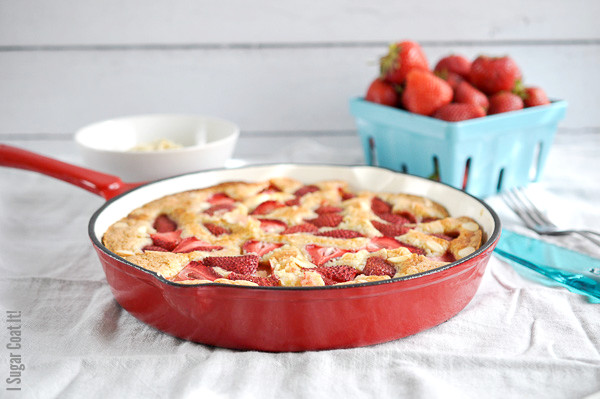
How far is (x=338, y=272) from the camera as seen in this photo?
934mm

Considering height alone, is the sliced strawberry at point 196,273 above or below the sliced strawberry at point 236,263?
above

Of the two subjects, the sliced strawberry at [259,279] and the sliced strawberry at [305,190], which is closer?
the sliced strawberry at [259,279]

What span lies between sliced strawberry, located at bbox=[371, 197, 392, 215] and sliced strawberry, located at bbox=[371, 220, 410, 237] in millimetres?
86

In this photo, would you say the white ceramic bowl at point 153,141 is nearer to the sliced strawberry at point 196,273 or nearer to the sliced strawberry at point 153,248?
the sliced strawberry at point 153,248

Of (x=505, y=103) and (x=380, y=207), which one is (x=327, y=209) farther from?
(x=505, y=103)

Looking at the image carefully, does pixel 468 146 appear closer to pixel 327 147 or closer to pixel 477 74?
pixel 477 74

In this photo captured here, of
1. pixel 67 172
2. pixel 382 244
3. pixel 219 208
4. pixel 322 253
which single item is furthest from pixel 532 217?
pixel 67 172

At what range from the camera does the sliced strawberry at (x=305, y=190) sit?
1.36m

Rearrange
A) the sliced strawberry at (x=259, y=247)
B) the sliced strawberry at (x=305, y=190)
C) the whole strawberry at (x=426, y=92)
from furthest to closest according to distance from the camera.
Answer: the whole strawberry at (x=426, y=92), the sliced strawberry at (x=305, y=190), the sliced strawberry at (x=259, y=247)

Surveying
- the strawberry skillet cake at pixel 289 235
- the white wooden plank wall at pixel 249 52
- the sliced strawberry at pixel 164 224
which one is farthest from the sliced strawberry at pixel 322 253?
the white wooden plank wall at pixel 249 52

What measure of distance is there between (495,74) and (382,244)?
2.50ft

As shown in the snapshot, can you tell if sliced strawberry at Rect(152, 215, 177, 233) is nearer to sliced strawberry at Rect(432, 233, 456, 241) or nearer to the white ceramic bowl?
the white ceramic bowl

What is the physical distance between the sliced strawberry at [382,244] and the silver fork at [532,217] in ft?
1.34

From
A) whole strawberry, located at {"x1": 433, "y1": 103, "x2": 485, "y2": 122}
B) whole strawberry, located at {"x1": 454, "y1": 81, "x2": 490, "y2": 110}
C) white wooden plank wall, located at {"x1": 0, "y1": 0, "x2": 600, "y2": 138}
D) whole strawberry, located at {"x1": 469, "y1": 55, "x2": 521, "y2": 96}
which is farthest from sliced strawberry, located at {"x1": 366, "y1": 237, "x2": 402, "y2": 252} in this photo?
white wooden plank wall, located at {"x1": 0, "y1": 0, "x2": 600, "y2": 138}
